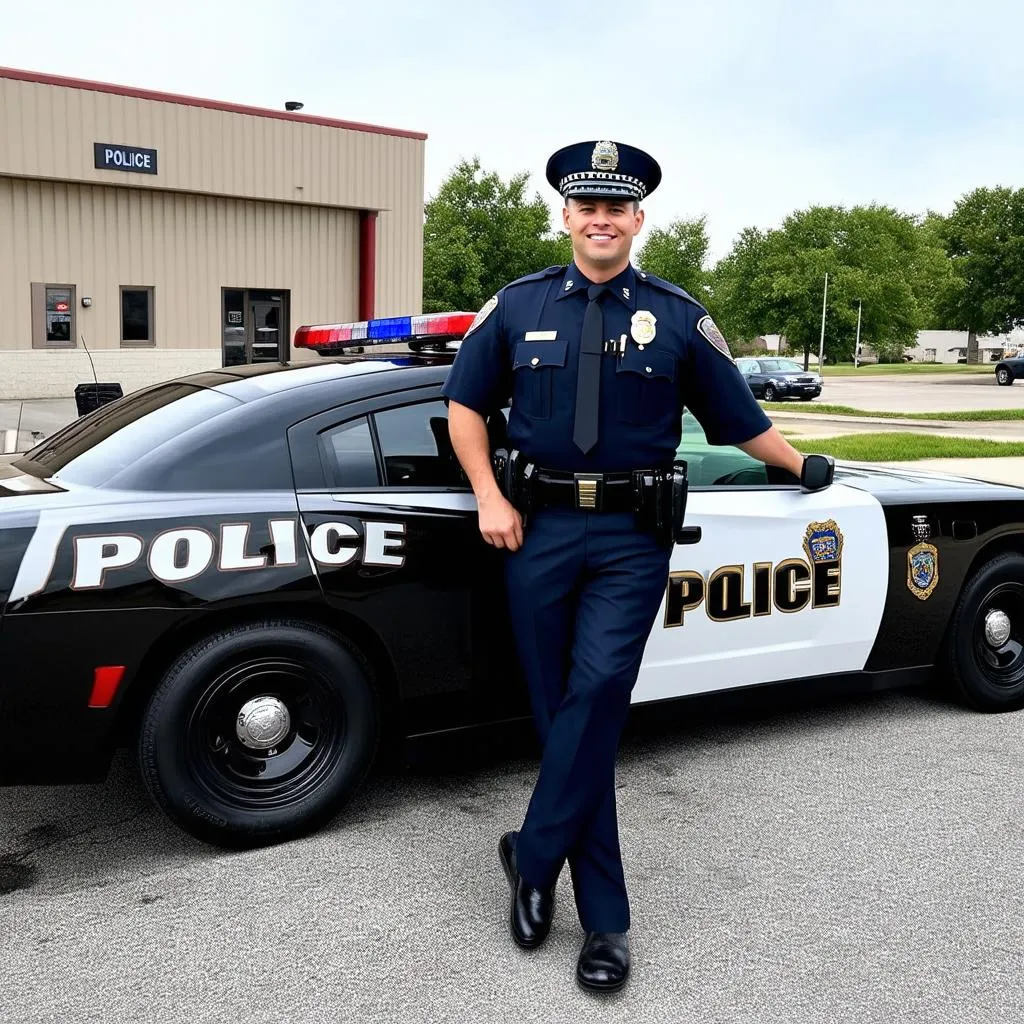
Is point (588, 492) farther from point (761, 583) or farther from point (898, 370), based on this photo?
point (898, 370)

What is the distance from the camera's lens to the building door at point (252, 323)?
2481 cm

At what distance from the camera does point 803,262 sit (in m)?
65.8

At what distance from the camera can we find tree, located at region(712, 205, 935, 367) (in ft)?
213

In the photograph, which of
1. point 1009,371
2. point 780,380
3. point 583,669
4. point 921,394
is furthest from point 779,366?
point 583,669

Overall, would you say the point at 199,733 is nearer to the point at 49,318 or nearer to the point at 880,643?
the point at 880,643

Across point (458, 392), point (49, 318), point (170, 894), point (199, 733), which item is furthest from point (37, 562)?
point (49, 318)

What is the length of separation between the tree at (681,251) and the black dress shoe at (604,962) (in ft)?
185

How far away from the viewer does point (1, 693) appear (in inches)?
116

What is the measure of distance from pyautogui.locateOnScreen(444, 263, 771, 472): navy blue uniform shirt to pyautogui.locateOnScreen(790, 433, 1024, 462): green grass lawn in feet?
40.7

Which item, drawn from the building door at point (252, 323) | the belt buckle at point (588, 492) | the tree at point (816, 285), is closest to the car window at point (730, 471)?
the belt buckle at point (588, 492)

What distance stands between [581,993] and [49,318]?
2221 centimetres

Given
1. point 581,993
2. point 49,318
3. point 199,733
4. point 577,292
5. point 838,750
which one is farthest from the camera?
point 49,318

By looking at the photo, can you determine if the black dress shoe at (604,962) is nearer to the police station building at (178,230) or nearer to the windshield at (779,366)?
the police station building at (178,230)

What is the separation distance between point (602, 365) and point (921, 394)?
37.4m
